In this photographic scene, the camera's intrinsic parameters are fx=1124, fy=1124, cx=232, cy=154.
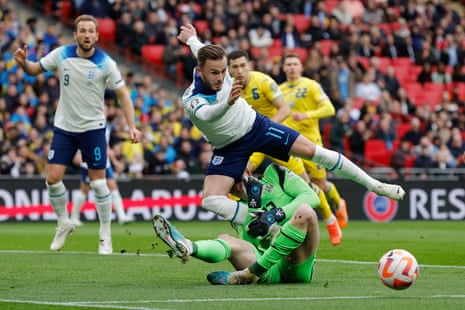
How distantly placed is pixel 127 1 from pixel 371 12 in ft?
25.8

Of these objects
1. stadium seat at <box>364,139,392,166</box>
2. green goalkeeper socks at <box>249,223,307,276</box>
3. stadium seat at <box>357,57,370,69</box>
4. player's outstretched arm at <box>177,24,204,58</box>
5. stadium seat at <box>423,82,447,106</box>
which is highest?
player's outstretched arm at <box>177,24,204,58</box>

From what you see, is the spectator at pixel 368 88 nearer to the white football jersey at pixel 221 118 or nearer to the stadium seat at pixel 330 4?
the stadium seat at pixel 330 4

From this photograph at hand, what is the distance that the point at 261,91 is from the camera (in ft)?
48.4

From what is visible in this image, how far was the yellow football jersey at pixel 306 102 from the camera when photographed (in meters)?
16.3

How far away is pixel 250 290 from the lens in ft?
29.3

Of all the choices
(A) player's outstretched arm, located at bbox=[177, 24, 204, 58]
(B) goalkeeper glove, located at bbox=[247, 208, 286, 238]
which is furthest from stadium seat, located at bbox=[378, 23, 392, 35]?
(B) goalkeeper glove, located at bbox=[247, 208, 286, 238]

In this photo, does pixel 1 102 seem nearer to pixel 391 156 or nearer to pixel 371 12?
pixel 391 156

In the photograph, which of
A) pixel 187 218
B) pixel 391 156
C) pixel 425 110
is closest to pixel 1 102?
pixel 187 218

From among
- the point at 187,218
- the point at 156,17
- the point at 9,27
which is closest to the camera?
the point at 187,218

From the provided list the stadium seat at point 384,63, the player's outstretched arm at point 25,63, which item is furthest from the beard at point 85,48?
the stadium seat at point 384,63

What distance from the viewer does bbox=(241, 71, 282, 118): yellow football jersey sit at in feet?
48.3

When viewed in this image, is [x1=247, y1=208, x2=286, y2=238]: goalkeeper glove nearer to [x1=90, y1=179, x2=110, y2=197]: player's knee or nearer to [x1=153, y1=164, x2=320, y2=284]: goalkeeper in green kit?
[x1=153, y1=164, x2=320, y2=284]: goalkeeper in green kit

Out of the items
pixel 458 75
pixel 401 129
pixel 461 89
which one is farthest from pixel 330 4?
pixel 401 129

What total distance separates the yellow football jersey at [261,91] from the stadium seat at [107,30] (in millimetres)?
14011
